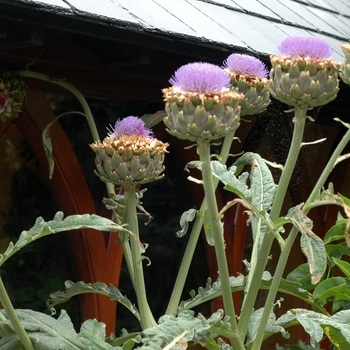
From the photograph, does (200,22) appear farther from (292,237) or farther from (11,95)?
(292,237)

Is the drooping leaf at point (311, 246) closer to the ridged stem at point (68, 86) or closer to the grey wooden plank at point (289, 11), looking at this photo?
the ridged stem at point (68, 86)

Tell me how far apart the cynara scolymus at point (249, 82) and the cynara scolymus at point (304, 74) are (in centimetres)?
18

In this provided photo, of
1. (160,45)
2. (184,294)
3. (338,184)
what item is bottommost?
(184,294)

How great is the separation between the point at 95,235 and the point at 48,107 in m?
0.46

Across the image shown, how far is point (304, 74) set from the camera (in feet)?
4.76

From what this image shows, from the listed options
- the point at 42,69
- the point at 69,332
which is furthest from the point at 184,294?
the point at 69,332

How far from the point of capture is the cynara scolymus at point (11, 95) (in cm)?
191

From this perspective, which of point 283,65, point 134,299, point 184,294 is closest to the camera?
point 283,65

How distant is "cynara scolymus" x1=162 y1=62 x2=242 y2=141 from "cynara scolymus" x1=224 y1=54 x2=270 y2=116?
0.33 m

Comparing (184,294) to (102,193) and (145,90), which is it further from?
(145,90)

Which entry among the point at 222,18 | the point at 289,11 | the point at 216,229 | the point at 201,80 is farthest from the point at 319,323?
the point at 289,11

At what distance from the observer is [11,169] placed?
227 cm

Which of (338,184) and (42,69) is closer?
(42,69)

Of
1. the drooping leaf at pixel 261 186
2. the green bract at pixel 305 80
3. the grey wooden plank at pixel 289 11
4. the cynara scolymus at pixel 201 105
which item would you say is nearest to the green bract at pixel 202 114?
the cynara scolymus at pixel 201 105
